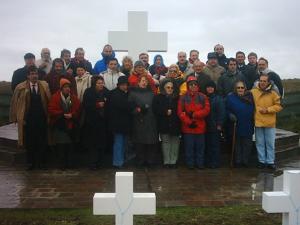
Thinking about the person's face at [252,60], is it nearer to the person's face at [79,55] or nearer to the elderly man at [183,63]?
the elderly man at [183,63]

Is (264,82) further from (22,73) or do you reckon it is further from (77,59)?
(22,73)

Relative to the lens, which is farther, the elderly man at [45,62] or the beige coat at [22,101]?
the elderly man at [45,62]

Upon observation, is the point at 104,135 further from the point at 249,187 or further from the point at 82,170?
the point at 249,187

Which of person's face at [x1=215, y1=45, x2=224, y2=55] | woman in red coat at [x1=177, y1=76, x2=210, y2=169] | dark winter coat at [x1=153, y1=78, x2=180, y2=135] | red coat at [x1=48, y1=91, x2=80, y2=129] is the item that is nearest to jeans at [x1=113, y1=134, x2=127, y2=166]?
dark winter coat at [x1=153, y1=78, x2=180, y2=135]

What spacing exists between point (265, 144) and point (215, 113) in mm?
1204

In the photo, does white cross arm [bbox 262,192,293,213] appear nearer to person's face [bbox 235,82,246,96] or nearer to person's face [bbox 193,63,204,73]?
person's face [bbox 235,82,246,96]

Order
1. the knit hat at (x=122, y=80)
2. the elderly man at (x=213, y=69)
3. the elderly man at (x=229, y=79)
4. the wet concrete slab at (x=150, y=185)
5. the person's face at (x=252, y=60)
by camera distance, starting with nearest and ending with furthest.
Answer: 1. the wet concrete slab at (x=150, y=185)
2. the knit hat at (x=122, y=80)
3. the elderly man at (x=229, y=79)
4. the elderly man at (x=213, y=69)
5. the person's face at (x=252, y=60)

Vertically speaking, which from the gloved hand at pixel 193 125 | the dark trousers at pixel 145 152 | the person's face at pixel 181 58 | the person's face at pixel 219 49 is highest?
the person's face at pixel 219 49

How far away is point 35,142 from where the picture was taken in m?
8.77

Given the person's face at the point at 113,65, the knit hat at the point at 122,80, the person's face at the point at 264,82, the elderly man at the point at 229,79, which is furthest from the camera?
the elderly man at the point at 229,79

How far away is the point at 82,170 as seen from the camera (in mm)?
8906

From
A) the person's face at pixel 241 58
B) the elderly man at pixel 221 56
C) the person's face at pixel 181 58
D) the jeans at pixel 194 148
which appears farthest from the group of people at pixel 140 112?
the elderly man at pixel 221 56

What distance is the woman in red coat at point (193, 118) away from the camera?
28.8ft

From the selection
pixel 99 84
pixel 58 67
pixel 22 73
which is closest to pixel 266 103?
pixel 99 84
